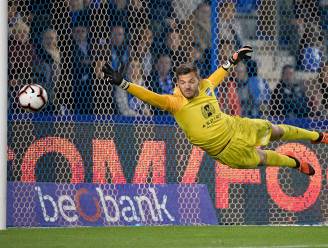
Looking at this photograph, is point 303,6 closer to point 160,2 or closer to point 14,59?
point 160,2

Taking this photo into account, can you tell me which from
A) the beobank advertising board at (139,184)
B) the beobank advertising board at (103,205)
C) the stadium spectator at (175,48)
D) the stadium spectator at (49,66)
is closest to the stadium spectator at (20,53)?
the stadium spectator at (49,66)

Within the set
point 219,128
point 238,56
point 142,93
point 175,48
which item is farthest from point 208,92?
point 175,48

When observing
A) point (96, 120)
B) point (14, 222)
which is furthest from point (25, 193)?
point (96, 120)

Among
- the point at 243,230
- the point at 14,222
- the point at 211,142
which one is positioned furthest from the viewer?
the point at 14,222

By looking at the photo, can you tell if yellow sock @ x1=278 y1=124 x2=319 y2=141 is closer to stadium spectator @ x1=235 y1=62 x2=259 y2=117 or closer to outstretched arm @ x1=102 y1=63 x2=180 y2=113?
outstretched arm @ x1=102 y1=63 x2=180 y2=113

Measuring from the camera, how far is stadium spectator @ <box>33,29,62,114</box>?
48.3 ft

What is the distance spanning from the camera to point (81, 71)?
1486 cm

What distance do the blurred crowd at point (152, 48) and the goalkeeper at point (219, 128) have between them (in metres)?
2.61

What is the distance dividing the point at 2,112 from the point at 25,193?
147 cm

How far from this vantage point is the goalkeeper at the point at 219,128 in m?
11.9

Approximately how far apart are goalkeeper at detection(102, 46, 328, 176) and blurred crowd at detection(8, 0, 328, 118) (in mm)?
2609

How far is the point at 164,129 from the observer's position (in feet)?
48.4

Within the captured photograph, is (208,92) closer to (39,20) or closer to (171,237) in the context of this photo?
(171,237)

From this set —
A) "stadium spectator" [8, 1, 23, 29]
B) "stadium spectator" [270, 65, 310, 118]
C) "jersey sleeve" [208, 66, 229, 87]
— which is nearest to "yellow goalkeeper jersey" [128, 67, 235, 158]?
"jersey sleeve" [208, 66, 229, 87]
